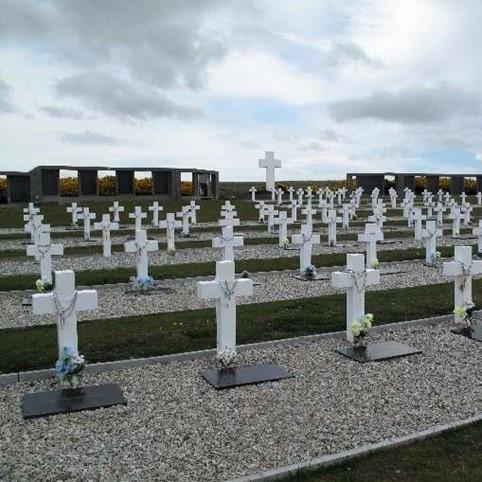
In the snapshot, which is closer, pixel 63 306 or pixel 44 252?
pixel 63 306

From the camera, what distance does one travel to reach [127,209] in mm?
36375

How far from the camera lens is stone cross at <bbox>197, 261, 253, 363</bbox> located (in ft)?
24.8

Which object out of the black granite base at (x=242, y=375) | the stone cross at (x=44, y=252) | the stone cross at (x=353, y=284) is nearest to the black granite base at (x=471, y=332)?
the stone cross at (x=353, y=284)

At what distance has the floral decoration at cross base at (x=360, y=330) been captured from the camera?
8172mm

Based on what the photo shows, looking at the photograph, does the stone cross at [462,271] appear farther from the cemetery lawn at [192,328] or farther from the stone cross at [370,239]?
the stone cross at [370,239]

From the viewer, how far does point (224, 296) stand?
7660 millimetres

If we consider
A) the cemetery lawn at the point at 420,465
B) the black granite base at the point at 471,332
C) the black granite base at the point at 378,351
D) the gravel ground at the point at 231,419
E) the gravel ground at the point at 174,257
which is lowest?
the cemetery lawn at the point at 420,465

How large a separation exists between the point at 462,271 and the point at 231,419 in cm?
508

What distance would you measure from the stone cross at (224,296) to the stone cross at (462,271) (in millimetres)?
3444

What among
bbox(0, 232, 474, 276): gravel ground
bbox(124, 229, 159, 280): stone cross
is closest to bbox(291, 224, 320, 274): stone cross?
bbox(0, 232, 474, 276): gravel ground

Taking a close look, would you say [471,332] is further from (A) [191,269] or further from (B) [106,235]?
(B) [106,235]

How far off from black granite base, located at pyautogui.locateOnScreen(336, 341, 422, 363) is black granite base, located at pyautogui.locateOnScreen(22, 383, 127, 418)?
305 centimetres

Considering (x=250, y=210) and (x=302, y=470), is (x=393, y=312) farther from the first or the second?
(x=250, y=210)

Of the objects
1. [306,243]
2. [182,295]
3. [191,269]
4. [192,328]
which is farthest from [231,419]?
[191,269]
